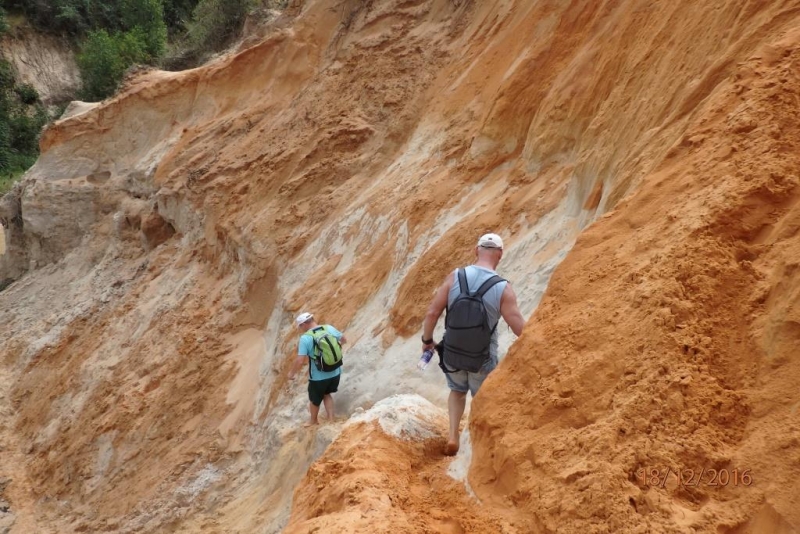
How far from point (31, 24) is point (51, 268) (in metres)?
23.3

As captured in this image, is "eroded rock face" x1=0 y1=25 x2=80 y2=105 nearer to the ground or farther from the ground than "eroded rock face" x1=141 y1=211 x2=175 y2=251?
farther from the ground

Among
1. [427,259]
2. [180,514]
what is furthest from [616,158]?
[180,514]

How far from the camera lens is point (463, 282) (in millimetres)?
3635

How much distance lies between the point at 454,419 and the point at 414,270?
2870 mm

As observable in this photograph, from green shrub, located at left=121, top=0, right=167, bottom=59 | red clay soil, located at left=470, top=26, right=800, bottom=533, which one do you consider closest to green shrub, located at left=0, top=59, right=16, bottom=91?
green shrub, located at left=121, top=0, right=167, bottom=59

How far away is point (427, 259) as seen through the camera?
635 centimetres

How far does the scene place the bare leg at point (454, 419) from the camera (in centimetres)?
362

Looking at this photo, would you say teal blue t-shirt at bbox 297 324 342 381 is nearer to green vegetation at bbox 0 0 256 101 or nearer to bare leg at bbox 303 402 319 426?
bare leg at bbox 303 402 319 426

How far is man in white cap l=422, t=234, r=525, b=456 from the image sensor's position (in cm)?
359

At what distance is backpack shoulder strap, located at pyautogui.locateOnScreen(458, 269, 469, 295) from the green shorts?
261cm

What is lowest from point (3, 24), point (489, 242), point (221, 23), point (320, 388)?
point (320, 388)
